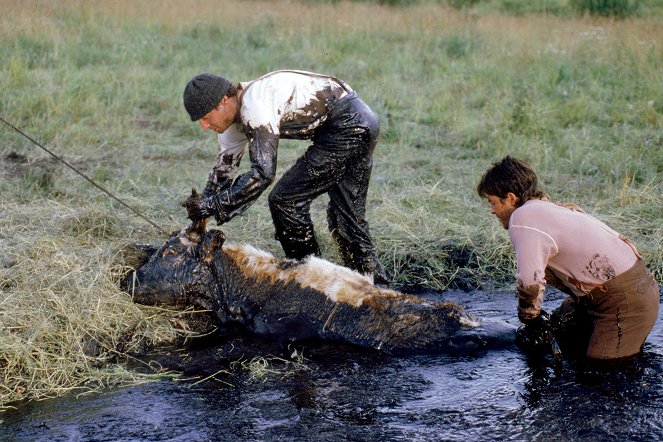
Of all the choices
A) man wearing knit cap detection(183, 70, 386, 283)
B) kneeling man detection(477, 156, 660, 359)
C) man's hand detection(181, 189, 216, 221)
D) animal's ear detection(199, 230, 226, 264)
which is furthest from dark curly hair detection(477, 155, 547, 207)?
animal's ear detection(199, 230, 226, 264)

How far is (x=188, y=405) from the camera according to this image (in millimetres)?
4117

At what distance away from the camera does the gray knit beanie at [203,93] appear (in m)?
4.82

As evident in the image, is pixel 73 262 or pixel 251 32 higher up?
pixel 251 32

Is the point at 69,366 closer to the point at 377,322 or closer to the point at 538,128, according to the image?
the point at 377,322

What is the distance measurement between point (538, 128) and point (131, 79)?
5.02m

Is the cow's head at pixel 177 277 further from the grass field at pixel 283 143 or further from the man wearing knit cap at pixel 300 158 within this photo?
the man wearing knit cap at pixel 300 158

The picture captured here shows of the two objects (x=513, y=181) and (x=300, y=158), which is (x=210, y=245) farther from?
(x=513, y=181)

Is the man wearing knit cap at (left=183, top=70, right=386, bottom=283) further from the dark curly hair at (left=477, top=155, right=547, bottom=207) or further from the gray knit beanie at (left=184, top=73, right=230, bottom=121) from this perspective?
the dark curly hair at (left=477, top=155, right=547, bottom=207)

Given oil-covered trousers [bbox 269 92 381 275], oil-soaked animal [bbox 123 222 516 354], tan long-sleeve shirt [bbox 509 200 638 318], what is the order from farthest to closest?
oil-covered trousers [bbox 269 92 381 275] → oil-soaked animal [bbox 123 222 516 354] → tan long-sleeve shirt [bbox 509 200 638 318]

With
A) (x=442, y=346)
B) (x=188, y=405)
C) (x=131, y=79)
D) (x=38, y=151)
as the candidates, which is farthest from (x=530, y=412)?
(x=131, y=79)

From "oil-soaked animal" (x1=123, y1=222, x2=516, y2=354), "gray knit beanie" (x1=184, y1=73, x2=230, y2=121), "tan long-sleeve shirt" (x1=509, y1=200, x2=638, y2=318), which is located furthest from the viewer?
"gray knit beanie" (x1=184, y1=73, x2=230, y2=121)

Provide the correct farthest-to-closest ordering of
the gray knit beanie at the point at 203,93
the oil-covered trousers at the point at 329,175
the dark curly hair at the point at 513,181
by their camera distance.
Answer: the oil-covered trousers at the point at 329,175
the gray knit beanie at the point at 203,93
the dark curly hair at the point at 513,181

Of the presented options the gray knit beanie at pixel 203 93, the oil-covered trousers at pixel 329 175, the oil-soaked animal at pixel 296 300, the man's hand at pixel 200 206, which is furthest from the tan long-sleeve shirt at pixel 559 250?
the gray knit beanie at pixel 203 93

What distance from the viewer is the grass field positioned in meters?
4.98
